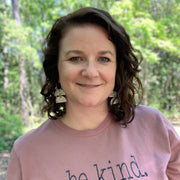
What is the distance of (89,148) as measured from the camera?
43.7 inches

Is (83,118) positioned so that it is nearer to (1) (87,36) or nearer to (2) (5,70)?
(1) (87,36)

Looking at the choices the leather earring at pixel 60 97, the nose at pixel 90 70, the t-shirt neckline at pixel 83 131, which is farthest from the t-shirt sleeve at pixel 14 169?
the nose at pixel 90 70

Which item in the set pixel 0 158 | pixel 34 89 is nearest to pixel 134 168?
pixel 0 158

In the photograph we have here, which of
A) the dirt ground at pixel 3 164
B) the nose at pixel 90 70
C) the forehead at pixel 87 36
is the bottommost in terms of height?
the dirt ground at pixel 3 164

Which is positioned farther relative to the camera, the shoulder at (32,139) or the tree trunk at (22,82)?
the tree trunk at (22,82)

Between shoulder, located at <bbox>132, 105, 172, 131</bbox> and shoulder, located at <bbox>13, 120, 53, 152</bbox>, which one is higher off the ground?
shoulder, located at <bbox>132, 105, 172, 131</bbox>

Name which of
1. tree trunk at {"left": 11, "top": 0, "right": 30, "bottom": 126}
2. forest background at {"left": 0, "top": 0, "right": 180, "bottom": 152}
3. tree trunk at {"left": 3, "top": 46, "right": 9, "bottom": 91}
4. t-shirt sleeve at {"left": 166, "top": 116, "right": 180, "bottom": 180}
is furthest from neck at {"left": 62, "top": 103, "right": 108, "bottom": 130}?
tree trunk at {"left": 3, "top": 46, "right": 9, "bottom": 91}

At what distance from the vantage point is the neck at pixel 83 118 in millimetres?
1205

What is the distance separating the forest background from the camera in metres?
5.39

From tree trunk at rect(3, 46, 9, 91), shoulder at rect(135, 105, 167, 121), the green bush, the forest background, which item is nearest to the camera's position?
shoulder at rect(135, 105, 167, 121)

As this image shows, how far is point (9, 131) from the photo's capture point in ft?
19.0

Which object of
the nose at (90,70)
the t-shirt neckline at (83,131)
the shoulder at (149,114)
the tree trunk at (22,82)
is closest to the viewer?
the nose at (90,70)

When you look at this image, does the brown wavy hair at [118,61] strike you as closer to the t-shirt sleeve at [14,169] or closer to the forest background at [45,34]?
the t-shirt sleeve at [14,169]

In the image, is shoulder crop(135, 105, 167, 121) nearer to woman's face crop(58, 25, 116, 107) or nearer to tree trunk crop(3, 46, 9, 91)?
woman's face crop(58, 25, 116, 107)
